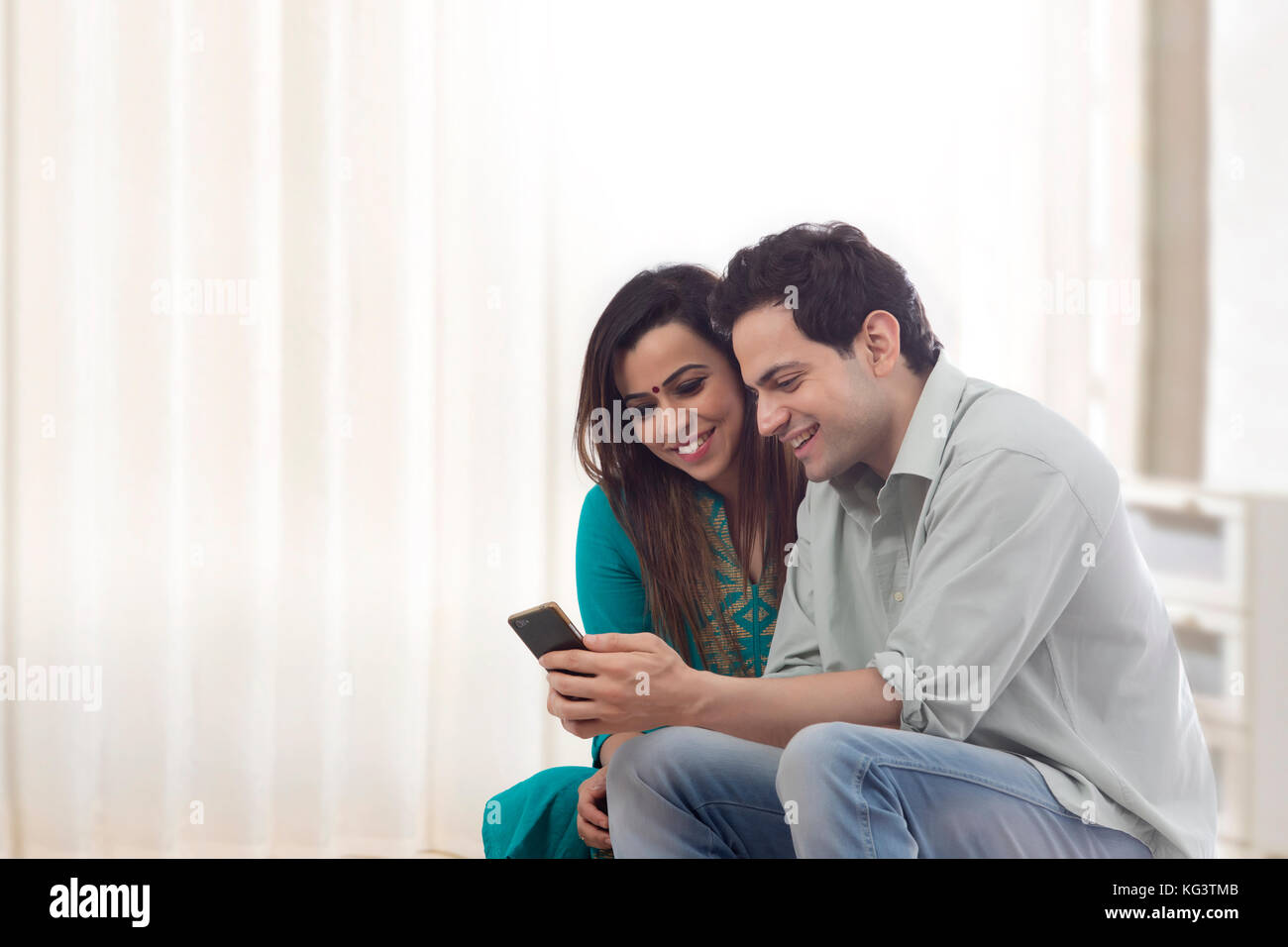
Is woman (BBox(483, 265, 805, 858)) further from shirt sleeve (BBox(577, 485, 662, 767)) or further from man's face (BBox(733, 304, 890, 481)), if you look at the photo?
man's face (BBox(733, 304, 890, 481))

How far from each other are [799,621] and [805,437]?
243mm

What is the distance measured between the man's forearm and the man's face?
0.25 meters

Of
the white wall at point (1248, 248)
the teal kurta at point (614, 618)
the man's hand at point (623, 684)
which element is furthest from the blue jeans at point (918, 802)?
the white wall at point (1248, 248)

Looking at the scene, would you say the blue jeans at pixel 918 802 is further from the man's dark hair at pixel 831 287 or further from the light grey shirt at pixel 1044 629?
the man's dark hair at pixel 831 287

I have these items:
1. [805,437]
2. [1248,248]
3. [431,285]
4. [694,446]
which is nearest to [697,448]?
[694,446]

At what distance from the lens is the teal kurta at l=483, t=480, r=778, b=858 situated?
126 cm

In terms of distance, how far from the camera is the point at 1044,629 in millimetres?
940

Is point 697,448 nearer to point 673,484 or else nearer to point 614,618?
point 673,484

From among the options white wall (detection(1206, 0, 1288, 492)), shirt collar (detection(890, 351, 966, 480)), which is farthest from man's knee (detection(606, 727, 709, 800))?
white wall (detection(1206, 0, 1288, 492))

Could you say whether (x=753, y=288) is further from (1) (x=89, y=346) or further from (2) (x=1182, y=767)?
→ (1) (x=89, y=346)

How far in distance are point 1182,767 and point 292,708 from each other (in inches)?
56.2
